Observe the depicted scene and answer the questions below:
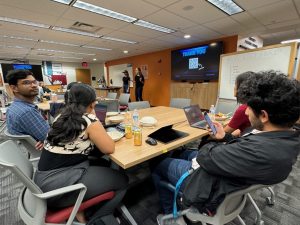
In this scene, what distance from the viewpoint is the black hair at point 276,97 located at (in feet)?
2.52

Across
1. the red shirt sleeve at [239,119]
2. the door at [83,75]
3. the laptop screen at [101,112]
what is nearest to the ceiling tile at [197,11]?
the red shirt sleeve at [239,119]

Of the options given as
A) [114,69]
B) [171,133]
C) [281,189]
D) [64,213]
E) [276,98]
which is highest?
Result: [114,69]

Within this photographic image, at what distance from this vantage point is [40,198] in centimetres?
86

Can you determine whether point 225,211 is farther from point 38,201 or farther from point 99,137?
point 38,201

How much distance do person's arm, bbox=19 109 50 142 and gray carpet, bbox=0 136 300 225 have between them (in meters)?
0.77

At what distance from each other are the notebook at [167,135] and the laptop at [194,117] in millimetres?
283

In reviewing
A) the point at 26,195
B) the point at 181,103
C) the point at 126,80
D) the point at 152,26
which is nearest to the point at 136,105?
the point at 181,103

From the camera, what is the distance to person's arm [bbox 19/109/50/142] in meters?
1.52

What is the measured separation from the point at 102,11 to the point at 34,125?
2.54 m

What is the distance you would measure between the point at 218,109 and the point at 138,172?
5.78ft

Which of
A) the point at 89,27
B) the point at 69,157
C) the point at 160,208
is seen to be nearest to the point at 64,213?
the point at 69,157

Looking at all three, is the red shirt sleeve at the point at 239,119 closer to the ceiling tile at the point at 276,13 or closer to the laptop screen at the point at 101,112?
the laptop screen at the point at 101,112

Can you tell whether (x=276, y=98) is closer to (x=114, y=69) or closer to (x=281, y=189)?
(x=281, y=189)

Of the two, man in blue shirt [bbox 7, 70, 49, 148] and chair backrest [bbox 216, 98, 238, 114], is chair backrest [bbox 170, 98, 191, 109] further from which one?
man in blue shirt [bbox 7, 70, 49, 148]
